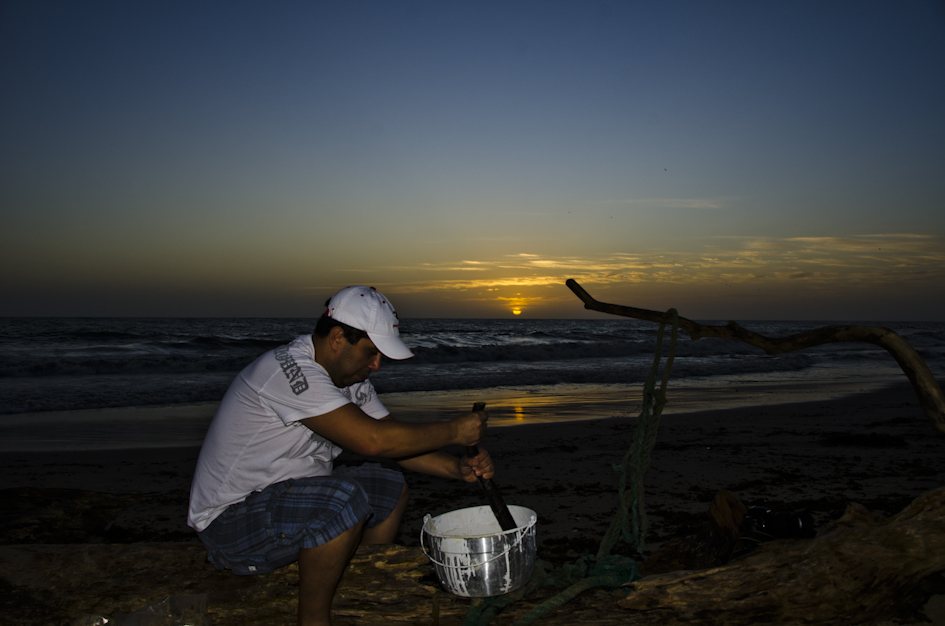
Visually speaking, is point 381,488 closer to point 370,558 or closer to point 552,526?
point 370,558

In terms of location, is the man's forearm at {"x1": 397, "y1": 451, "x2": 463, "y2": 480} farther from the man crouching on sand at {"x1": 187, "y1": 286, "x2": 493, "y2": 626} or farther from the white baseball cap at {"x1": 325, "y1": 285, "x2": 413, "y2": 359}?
the white baseball cap at {"x1": 325, "y1": 285, "x2": 413, "y2": 359}

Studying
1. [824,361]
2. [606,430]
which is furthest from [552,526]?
[824,361]

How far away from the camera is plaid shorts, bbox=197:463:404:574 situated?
252 centimetres

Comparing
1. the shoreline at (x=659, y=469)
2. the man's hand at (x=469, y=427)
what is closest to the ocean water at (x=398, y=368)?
the shoreline at (x=659, y=469)

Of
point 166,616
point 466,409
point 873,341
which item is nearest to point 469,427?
point 166,616

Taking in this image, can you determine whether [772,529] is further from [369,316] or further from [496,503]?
[369,316]

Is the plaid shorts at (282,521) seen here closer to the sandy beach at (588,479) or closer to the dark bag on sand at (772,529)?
the sandy beach at (588,479)

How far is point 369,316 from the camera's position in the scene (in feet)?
8.76

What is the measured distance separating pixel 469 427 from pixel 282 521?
0.93 meters

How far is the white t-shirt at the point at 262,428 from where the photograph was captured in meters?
2.54

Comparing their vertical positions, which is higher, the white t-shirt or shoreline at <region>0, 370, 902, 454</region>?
the white t-shirt

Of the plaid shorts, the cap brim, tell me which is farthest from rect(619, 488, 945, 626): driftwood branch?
the cap brim

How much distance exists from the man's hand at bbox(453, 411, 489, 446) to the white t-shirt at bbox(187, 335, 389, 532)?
1.74ft

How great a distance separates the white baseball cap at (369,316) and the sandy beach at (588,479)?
2.04m
